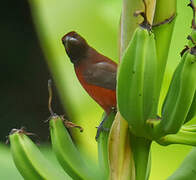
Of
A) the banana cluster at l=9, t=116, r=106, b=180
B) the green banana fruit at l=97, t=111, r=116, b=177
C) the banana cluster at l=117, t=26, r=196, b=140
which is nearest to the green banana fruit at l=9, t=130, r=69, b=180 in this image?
the banana cluster at l=9, t=116, r=106, b=180

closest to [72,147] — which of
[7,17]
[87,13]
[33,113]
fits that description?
[87,13]

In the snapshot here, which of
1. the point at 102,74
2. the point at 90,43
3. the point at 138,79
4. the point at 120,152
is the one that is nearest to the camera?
the point at 138,79

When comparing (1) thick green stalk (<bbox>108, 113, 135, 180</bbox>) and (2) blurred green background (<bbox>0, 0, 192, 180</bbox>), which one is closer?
(1) thick green stalk (<bbox>108, 113, 135, 180</bbox>)

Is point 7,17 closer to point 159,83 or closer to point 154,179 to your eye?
point 154,179

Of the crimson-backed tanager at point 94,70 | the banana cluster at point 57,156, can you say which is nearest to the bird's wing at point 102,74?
the crimson-backed tanager at point 94,70

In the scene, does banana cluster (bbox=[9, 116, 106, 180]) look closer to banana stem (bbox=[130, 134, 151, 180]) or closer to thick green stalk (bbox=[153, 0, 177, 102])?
banana stem (bbox=[130, 134, 151, 180])

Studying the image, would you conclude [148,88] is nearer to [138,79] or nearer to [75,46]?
[138,79]

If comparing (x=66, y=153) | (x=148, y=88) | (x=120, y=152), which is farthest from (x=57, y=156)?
(x=148, y=88)
